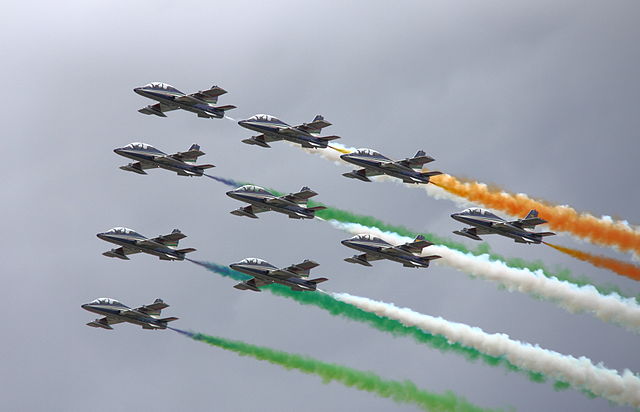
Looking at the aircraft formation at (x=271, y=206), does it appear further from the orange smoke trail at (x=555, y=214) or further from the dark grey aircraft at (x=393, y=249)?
the orange smoke trail at (x=555, y=214)

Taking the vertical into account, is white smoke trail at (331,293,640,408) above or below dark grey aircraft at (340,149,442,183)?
below

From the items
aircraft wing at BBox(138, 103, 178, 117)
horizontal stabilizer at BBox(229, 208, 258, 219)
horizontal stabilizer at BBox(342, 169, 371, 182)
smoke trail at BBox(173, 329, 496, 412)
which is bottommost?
smoke trail at BBox(173, 329, 496, 412)

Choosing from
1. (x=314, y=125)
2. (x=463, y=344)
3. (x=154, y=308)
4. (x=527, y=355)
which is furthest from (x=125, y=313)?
(x=527, y=355)

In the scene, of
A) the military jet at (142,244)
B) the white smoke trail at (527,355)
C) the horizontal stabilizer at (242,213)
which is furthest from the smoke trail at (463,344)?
the military jet at (142,244)

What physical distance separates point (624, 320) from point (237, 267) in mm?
41894

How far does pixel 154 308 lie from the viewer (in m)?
150

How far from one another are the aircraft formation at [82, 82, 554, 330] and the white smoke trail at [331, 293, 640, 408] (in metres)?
6.13

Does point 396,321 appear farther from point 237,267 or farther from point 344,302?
point 237,267

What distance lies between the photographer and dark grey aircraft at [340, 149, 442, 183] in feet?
484

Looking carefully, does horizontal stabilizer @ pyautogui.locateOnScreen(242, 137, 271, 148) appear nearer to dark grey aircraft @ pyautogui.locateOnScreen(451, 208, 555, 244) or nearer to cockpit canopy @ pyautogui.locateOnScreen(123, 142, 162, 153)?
cockpit canopy @ pyautogui.locateOnScreen(123, 142, 162, 153)

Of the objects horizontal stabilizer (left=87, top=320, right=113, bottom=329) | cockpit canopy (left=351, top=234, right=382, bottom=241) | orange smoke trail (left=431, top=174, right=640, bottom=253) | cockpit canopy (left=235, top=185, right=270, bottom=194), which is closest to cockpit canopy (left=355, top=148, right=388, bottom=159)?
cockpit canopy (left=351, top=234, right=382, bottom=241)

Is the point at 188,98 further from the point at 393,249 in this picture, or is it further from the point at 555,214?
the point at 555,214

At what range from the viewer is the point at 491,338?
149375mm

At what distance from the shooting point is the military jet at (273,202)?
147 m
